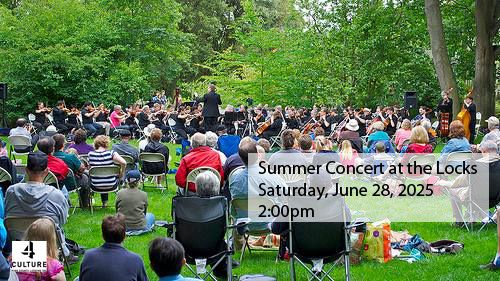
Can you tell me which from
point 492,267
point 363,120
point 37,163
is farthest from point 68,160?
point 363,120

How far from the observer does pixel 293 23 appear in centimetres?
3472

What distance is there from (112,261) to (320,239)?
1984 millimetres

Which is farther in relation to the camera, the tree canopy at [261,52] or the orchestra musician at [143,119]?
the tree canopy at [261,52]

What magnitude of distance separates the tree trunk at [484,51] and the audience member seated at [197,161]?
14.6m

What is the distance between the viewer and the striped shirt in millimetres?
9031

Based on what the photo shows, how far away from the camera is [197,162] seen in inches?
316

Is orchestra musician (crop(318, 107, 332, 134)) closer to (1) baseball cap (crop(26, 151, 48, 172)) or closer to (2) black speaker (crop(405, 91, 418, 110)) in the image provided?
(2) black speaker (crop(405, 91, 418, 110))

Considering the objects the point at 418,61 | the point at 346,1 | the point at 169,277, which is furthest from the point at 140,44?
the point at 169,277

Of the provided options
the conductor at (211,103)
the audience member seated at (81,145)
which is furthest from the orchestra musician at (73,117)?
the audience member seated at (81,145)

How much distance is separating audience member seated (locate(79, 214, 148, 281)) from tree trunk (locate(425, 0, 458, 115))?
1654 cm

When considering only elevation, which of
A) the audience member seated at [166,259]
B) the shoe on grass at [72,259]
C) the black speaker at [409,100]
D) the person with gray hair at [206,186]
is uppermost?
the black speaker at [409,100]

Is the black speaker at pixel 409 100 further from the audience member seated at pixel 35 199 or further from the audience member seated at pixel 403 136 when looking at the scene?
the audience member seated at pixel 35 199

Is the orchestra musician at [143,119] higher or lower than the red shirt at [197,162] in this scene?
higher

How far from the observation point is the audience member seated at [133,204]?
742cm
